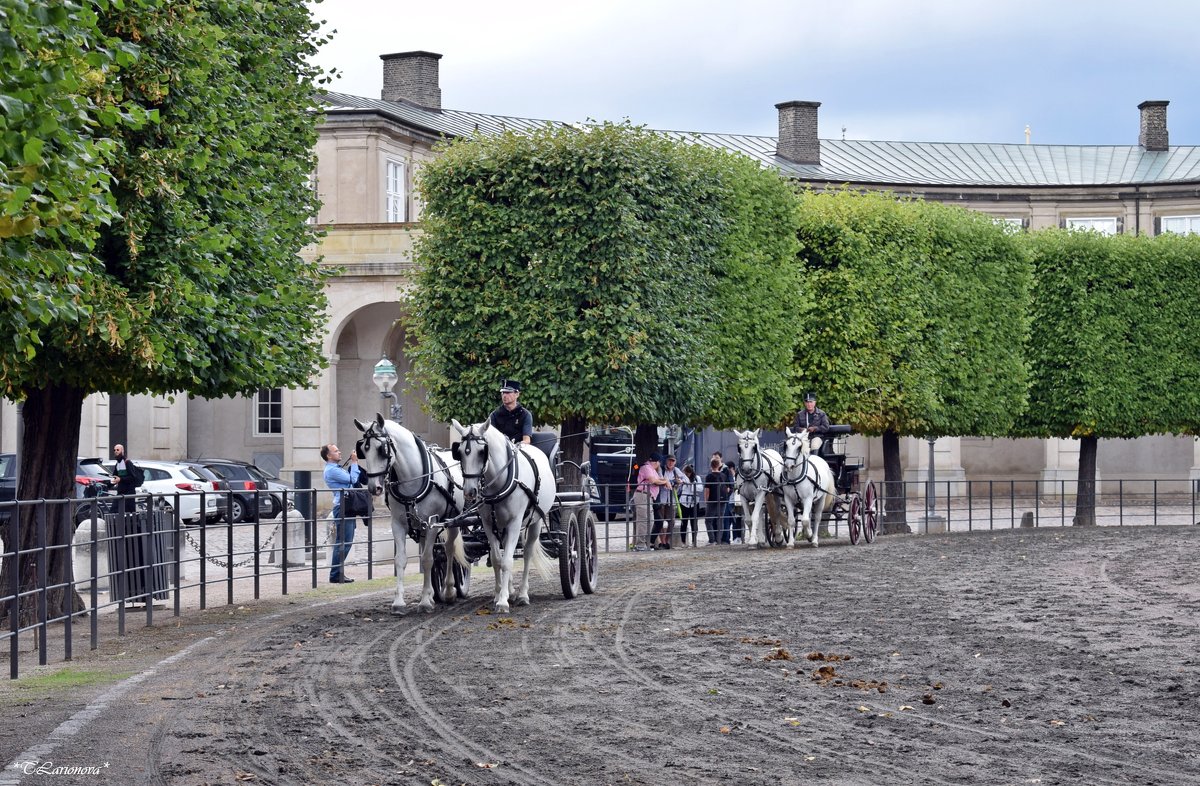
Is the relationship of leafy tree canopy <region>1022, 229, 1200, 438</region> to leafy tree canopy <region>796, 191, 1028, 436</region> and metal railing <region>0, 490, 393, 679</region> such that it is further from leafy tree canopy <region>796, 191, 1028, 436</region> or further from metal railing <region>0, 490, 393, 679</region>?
metal railing <region>0, 490, 393, 679</region>

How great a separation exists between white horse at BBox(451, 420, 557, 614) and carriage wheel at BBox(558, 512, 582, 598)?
36 centimetres

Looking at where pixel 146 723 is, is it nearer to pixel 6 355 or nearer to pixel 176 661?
pixel 176 661

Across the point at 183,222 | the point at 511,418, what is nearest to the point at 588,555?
the point at 511,418

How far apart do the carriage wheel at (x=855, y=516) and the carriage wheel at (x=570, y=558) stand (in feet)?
44.0

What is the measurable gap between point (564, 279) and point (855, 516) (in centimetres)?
733

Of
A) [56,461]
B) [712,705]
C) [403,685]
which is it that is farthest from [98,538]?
[712,705]

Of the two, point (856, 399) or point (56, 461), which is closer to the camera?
point (56, 461)

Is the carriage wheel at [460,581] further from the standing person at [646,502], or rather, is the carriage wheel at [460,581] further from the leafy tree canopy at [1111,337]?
the leafy tree canopy at [1111,337]

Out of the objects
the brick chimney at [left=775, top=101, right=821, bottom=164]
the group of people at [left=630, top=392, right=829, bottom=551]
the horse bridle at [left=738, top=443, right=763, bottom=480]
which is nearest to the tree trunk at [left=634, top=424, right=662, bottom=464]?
the group of people at [left=630, top=392, right=829, bottom=551]

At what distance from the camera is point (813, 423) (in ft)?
99.6

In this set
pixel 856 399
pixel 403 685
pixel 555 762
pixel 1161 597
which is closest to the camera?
pixel 555 762

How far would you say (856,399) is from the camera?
35.4 m

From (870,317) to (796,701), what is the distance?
26.1 meters

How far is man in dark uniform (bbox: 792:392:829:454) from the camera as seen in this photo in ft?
98.6
